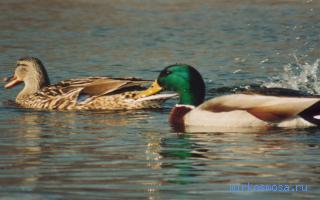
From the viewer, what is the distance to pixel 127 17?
2355cm

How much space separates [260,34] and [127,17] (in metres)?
3.14

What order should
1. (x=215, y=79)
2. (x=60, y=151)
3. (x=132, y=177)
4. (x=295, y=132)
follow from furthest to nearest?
(x=215, y=79) → (x=295, y=132) → (x=60, y=151) → (x=132, y=177)

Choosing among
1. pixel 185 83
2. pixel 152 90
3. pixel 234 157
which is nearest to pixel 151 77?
pixel 152 90

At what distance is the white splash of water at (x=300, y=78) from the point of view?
15945 millimetres


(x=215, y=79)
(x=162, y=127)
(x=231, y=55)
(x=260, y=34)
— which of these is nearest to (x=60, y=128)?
(x=162, y=127)

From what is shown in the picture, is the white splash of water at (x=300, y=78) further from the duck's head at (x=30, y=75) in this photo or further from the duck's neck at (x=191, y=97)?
the duck's head at (x=30, y=75)

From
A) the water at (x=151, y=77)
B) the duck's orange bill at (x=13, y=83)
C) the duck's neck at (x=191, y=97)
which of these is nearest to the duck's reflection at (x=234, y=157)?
the water at (x=151, y=77)

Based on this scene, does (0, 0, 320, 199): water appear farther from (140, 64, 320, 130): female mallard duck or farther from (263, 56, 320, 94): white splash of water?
(140, 64, 320, 130): female mallard duck

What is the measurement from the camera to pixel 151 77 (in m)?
17.2

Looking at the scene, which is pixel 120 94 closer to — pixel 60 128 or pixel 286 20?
pixel 60 128

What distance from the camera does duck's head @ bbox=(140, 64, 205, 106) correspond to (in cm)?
1309

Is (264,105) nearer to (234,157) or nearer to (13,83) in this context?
(234,157)

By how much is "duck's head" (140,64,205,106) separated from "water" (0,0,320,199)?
0.40 meters

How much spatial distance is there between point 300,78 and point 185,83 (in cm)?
382
